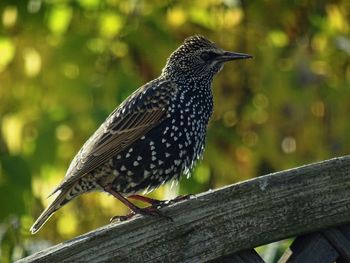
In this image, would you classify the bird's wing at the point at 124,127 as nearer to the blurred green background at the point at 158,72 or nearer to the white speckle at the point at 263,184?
the blurred green background at the point at 158,72

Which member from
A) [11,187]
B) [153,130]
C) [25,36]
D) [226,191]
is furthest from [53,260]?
[25,36]

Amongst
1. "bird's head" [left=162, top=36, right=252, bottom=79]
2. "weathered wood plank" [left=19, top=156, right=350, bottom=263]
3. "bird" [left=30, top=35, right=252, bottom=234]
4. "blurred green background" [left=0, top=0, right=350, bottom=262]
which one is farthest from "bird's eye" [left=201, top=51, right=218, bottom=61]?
"weathered wood plank" [left=19, top=156, right=350, bottom=263]

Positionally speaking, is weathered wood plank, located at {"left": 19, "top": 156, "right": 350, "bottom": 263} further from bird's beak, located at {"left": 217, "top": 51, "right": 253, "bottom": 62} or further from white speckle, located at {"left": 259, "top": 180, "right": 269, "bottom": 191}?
bird's beak, located at {"left": 217, "top": 51, "right": 253, "bottom": 62}

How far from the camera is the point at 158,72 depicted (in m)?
6.41

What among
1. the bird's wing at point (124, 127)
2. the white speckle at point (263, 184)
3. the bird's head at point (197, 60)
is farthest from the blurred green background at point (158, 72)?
the white speckle at point (263, 184)

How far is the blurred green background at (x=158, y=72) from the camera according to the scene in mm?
6047

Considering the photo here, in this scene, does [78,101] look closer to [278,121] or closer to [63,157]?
[63,157]

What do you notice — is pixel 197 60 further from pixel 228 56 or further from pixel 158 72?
pixel 158 72

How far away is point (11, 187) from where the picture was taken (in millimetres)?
5402

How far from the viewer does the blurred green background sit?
605 centimetres

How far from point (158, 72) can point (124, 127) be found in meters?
1.61

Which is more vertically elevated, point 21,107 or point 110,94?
point 21,107

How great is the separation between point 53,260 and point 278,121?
364 centimetres

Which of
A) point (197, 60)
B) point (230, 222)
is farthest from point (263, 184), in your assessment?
point (197, 60)
